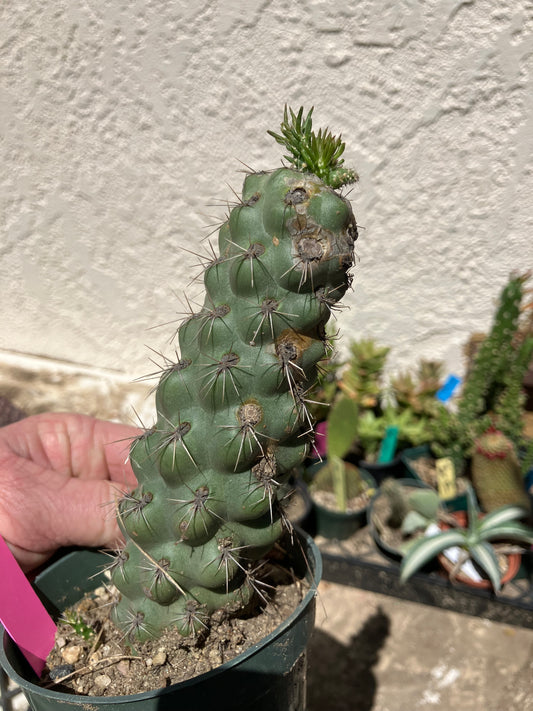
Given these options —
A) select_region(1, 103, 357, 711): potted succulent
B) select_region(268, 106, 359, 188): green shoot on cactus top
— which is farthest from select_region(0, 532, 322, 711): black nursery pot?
select_region(268, 106, 359, 188): green shoot on cactus top

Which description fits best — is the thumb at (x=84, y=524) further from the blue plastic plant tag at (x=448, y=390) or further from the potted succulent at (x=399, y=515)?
the blue plastic plant tag at (x=448, y=390)

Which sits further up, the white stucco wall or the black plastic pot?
the white stucco wall

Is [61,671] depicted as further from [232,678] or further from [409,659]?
[409,659]

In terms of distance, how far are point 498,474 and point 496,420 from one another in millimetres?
280

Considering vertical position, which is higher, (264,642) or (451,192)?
(451,192)

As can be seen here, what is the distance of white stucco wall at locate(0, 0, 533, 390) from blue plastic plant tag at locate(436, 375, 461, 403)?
0.12 metres

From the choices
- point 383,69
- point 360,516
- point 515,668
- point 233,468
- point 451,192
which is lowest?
point 515,668

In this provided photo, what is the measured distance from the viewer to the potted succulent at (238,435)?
25.2 inches

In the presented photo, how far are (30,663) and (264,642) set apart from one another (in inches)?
14.8

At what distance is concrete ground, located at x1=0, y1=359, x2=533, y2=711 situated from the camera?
1658mm

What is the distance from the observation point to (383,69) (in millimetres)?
1944

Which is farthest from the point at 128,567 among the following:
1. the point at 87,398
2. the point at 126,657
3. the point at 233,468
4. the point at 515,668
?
the point at 87,398

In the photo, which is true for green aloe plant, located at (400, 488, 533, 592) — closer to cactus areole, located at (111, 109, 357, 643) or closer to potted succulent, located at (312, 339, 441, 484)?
potted succulent, located at (312, 339, 441, 484)

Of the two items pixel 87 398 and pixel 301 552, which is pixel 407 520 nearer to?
pixel 301 552
